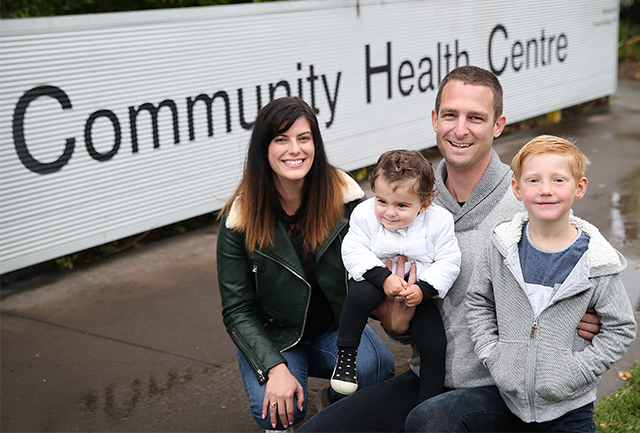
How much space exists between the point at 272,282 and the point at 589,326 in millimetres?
1349

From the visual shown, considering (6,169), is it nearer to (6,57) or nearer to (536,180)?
(6,57)

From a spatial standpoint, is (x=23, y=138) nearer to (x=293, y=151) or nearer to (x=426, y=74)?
(x=293, y=151)

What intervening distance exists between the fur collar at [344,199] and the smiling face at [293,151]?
0.24 m

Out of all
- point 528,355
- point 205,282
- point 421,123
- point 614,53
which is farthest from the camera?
point 614,53

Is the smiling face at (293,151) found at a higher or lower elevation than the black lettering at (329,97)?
higher

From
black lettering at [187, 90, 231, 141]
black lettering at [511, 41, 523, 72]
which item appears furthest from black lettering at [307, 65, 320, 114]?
black lettering at [511, 41, 523, 72]

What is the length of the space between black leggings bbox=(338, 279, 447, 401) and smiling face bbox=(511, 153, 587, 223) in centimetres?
60

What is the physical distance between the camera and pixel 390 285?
2555mm

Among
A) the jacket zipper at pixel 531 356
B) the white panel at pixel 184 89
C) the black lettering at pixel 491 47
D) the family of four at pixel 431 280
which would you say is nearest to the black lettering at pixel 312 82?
Answer: the white panel at pixel 184 89

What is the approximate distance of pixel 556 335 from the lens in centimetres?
219

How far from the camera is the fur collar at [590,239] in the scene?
2143 mm

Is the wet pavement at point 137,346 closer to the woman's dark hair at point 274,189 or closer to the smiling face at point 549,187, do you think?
the woman's dark hair at point 274,189

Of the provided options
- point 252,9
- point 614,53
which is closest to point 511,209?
point 252,9

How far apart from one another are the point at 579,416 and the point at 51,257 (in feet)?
14.4
